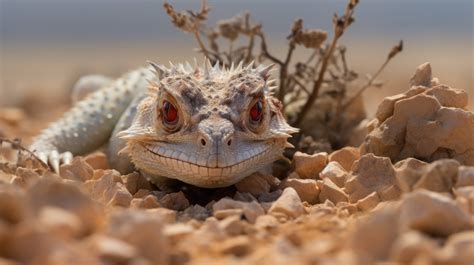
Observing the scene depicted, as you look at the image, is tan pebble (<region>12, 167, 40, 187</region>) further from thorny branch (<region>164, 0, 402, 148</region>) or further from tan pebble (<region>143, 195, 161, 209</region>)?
thorny branch (<region>164, 0, 402, 148</region>)

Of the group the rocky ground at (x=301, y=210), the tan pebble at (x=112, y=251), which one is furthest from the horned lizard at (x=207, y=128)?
the tan pebble at (x=112, y=251)

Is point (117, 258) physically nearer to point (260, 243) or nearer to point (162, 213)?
point (260, 243)

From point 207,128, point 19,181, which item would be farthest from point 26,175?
point 207,128

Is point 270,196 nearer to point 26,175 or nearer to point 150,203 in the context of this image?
point 150,203

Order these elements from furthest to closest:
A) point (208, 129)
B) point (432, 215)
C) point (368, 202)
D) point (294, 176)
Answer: point (294, 176), point (208, 129), point (368, 202), point (432, 215)

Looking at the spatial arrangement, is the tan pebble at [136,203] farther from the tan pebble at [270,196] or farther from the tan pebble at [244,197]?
the tan pebble at [270,196]
